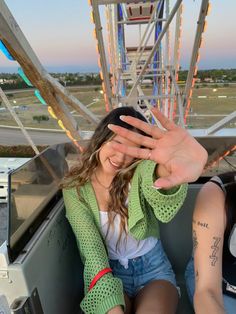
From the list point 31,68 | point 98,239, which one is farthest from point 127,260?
point 31,68

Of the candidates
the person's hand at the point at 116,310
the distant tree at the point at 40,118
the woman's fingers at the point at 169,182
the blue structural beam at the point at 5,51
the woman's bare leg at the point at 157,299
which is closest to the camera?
the woman's fingers at the point at 169,182

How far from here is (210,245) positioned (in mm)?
1206

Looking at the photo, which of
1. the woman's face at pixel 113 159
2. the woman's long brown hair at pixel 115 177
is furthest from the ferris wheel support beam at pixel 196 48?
the woman's face at pixel 113 159

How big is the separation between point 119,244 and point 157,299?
0.26m

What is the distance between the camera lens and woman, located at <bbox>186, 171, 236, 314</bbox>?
119 cm

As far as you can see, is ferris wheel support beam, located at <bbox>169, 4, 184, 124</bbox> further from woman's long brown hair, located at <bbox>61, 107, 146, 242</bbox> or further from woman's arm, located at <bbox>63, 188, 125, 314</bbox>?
woman's arm, located at <bbox>63, 188, 125, 314</bbox>

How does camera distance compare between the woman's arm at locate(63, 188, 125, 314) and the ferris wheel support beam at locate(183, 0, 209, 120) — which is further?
the ferris wheel support beam at locate(183, 0, 209, 120)

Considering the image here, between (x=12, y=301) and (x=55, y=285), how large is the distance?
24 cm

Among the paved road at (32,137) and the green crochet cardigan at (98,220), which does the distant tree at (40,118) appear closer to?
the paved road at (32,137)

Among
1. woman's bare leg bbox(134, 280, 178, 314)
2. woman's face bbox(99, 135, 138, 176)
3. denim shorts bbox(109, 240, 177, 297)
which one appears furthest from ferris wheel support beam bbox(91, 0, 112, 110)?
woman's bare leg bbox(134, 280, 178, 314)

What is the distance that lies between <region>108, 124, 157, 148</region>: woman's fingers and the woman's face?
214mm

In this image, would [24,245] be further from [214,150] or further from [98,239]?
[214,150]

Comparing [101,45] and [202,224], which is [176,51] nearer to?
[101,45]

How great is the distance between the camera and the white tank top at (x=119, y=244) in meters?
1.44
